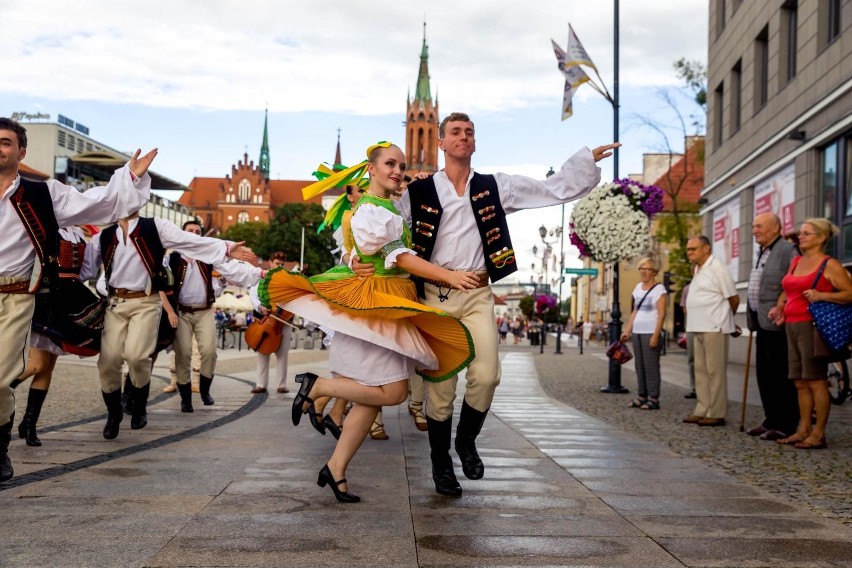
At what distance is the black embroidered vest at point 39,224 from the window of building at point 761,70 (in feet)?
69.3

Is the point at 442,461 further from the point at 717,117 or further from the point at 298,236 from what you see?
the point at 298,236

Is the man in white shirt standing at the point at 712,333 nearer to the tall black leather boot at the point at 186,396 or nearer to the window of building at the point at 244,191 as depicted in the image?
the tall black leather boot at the point at 186,396

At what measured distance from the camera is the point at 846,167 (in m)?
17.2

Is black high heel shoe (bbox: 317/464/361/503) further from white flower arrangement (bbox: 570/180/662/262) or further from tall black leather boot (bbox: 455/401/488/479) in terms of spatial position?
white flower arrangement (bbox: 570/180/662/262)

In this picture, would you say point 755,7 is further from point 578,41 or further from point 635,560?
point 635,560

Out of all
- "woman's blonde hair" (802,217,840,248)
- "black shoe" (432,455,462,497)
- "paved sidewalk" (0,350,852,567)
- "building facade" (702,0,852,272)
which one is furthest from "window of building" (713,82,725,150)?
"black shoe" (432,455,462,497)

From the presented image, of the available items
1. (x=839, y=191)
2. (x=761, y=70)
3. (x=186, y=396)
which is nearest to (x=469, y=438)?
(x=186, y=396)

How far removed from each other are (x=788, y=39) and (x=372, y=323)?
→ 19276mm

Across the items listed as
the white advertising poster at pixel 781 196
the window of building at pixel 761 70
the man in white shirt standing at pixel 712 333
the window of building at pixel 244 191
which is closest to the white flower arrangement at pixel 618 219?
the man in white shirt standing at pixel 712 333

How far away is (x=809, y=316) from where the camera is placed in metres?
8.12

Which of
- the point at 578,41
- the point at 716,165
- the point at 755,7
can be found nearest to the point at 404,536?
the point at 578,41

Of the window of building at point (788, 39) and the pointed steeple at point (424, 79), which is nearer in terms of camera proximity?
the window of building at point (788, 39)

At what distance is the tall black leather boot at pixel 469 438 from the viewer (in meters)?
5.45

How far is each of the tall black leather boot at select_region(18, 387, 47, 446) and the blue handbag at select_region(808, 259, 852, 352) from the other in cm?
634
